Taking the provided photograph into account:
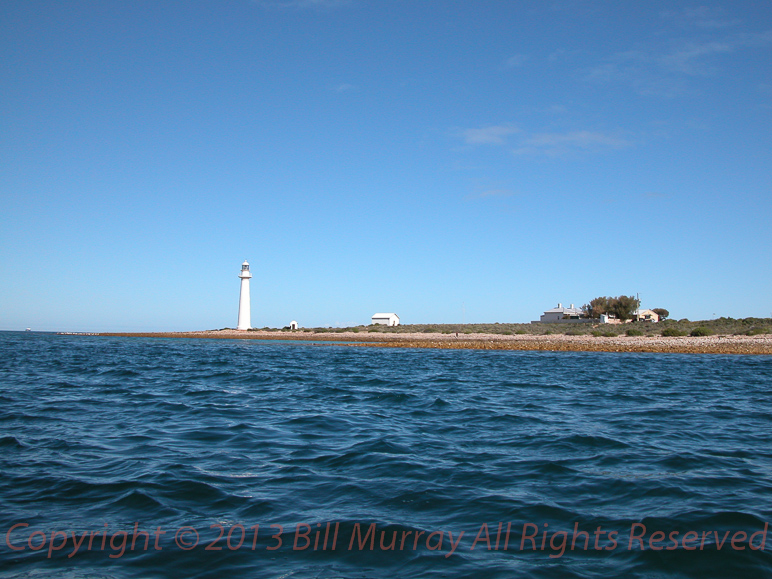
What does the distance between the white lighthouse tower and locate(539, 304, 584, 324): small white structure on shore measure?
55.1 meters

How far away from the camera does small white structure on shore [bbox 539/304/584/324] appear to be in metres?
98.9

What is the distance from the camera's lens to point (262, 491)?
22.7 ft

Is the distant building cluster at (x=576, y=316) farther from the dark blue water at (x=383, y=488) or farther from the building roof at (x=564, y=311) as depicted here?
the dark blue water at (x=383, y=488)

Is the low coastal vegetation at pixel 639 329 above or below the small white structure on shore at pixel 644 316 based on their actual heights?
below

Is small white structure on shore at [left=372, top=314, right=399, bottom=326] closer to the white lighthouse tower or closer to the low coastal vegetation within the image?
the low coastal vegetation

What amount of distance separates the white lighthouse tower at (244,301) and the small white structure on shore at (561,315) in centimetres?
5515

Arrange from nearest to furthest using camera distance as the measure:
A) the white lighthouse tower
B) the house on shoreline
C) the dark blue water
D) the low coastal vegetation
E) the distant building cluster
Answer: the dark blue water, the low coastal vegetation, the white lighthouse tower, the distant building cluster, the house on shoreline

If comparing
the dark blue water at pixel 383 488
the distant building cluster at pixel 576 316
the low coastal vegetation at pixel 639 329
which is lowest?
the dark blue water at pixel 383 488

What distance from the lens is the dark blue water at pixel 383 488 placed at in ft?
16.4

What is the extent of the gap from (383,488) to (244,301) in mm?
79659

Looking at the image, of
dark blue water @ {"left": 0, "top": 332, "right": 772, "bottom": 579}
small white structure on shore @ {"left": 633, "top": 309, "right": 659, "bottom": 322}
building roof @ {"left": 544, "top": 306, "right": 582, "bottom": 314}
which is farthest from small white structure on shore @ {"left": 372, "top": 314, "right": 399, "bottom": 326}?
dark blue water @ {"left": 0, "top": 332, "right": 772, "bottom": 579}

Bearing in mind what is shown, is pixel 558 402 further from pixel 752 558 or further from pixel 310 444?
pixel 752 558

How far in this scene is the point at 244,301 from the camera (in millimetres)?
83812

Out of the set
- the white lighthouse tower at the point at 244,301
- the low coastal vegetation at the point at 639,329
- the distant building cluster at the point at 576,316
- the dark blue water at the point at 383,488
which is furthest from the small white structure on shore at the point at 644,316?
the dark blue water at the point at 383,488
